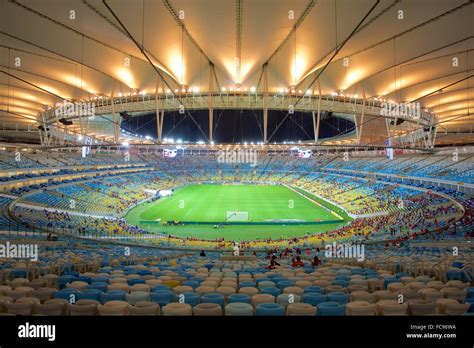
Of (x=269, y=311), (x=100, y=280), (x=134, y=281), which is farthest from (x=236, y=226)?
(x=269, y=311)

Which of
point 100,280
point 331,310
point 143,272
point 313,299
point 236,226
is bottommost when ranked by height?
point 236,226

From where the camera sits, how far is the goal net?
131ft

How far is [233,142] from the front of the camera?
2512 cm

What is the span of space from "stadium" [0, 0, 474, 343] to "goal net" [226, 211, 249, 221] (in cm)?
122

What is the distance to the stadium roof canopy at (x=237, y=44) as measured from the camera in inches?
600

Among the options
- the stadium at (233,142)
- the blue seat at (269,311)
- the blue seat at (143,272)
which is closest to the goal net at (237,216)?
the stadium at (233,142)

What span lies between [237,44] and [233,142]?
292 inches

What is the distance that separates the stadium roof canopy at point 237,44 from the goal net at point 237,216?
1787cm

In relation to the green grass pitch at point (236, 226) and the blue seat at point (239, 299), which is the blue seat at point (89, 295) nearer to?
the blue seat at point (239, 299)

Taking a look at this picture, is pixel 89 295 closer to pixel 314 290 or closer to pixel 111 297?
pixel 111 297

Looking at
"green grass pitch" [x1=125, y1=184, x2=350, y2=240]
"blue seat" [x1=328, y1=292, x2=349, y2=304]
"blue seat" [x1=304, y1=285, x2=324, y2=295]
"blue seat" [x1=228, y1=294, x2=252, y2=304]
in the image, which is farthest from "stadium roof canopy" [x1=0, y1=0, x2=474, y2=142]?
"green grass pitch" [x1=125, y1=184, x2=350, y2=240]

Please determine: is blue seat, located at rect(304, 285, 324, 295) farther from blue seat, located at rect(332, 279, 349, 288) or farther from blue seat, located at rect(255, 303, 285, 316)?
blue seat, located at rect(255, 303, 285, 316)

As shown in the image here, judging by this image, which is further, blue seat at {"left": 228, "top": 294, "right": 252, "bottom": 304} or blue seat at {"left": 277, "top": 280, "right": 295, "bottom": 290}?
blue seat at {"left": 277, "top": 280, "right": 295, "bottom": 290}
